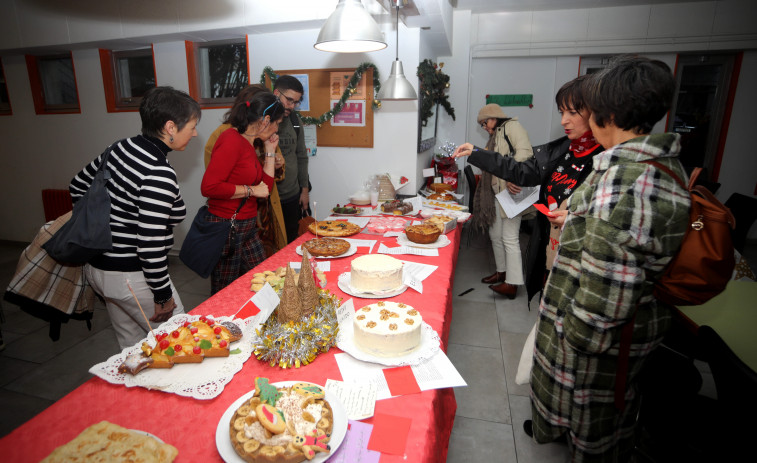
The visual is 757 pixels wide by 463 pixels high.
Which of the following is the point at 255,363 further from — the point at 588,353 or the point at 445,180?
the point at 445,180

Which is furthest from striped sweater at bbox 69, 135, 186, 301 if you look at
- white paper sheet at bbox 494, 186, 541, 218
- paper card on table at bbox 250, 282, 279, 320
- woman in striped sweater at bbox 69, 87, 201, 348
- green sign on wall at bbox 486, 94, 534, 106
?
green sign on wall at bbox 486, 94, 534, 106

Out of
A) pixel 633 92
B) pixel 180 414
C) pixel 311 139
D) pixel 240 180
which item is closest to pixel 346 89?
pixel 311 139

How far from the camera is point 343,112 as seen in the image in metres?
3.59

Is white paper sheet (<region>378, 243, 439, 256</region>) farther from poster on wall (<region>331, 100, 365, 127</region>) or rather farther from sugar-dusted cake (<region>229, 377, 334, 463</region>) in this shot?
poster on wall (<region>331, 100, 365, 127</region>)

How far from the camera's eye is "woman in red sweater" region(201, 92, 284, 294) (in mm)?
2043

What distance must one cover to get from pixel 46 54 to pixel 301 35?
3366 mm

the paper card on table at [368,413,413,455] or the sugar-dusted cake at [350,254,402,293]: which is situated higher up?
the sugar-dusted cake at [350,254,402,293]

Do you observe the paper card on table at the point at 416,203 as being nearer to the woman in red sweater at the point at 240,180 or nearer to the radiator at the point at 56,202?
the woman in red sweater at the point at 240,180

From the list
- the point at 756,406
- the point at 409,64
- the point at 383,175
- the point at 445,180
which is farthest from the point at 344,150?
the point at 756,406

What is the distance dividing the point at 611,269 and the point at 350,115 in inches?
115

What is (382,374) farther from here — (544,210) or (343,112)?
(343,112)

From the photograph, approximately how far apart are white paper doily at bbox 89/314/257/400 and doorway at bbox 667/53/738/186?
18.7ft

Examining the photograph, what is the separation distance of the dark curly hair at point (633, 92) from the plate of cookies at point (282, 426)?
1.13 meters

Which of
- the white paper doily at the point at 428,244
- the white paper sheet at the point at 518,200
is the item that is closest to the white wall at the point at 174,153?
the white paper sheet at the point at 518,200
